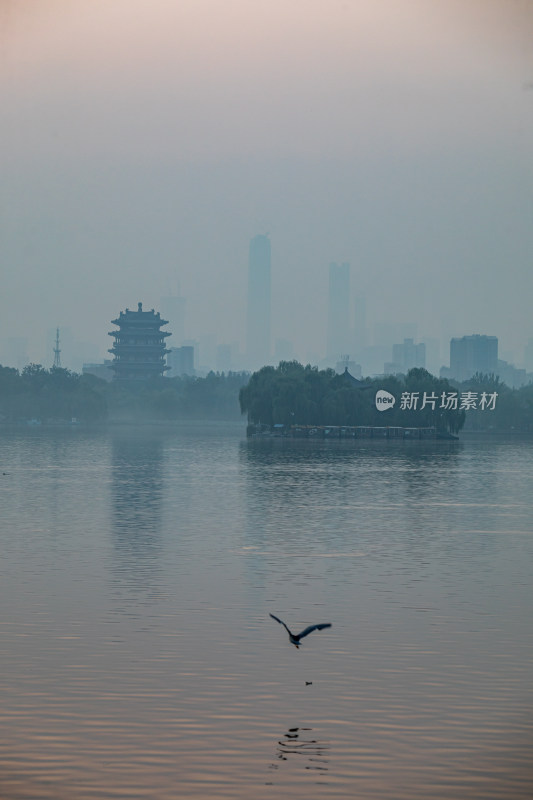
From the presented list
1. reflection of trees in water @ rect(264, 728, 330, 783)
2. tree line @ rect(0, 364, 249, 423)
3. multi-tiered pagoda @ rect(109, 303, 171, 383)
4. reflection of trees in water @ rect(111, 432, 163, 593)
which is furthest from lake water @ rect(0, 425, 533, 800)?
multi-tiered pagoda @ rect(109, 303, 171, 383)

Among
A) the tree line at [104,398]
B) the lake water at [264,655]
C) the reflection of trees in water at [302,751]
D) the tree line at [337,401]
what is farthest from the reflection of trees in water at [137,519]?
the tree line at [104,398]

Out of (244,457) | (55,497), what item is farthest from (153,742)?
(244,457)

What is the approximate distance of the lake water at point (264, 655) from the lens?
435 inches

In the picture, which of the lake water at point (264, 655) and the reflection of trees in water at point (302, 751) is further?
the reflection of trees in water at point (302, 751)

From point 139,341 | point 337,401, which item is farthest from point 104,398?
point 337,401

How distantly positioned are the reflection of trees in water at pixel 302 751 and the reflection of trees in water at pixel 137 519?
29.7 ft

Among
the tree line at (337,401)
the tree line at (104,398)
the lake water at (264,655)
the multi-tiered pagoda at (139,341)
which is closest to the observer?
the lake water at (264,655)

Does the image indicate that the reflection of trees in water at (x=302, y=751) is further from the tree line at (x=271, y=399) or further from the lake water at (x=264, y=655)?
the tree line at (x=271, y=399)

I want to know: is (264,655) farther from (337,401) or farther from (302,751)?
(337,401)

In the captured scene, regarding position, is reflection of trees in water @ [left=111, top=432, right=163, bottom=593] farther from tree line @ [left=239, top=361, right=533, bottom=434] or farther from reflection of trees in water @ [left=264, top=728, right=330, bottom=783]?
tree line @ [left=239, top=361, right=533, bottom=434]

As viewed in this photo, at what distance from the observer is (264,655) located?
15.6 m

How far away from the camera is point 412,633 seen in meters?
17.2

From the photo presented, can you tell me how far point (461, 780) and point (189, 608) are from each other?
872 cm

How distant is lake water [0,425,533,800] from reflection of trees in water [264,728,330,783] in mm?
25
